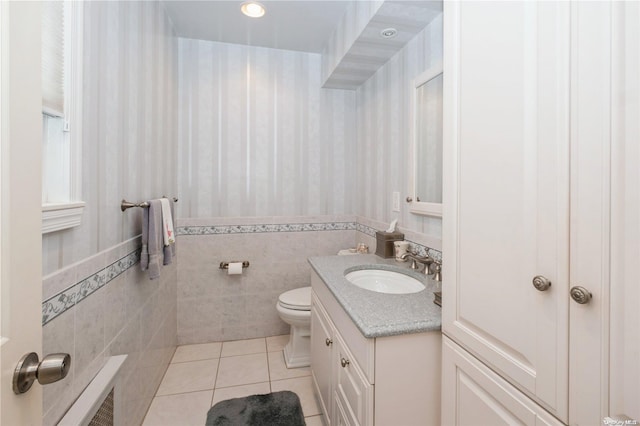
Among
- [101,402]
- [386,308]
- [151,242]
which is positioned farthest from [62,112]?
[386,308]

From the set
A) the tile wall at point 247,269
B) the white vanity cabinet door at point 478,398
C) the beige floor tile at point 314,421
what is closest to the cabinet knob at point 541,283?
the white vanity cabinet door at point 478,398

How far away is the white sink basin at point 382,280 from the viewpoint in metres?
1.55

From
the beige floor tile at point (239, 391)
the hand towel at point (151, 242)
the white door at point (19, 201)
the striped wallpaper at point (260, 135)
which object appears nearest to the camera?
the white door at point (19, 201)

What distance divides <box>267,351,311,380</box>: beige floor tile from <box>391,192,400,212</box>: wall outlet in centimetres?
129

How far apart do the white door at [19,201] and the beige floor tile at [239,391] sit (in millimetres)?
1471

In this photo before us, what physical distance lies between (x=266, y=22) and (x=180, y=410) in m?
2.58

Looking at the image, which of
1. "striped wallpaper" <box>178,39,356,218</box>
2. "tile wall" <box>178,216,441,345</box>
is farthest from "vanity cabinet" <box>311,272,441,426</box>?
"striped wallpaper" <box>178,39,356,218</box>

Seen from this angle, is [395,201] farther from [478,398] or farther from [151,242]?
[151,242]

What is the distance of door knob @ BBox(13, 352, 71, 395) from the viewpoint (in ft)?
1.61

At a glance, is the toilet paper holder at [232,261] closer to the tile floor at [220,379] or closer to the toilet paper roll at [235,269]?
the toilet paper roll at [235,269]

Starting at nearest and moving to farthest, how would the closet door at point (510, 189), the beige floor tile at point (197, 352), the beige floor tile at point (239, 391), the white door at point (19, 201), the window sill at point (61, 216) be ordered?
the white door at point (19, 201), the closet door at point (510, 189), the window sill at point (61, 216), the beige floor tile at point (239, 391), the beige floor tile at point (197, 352)

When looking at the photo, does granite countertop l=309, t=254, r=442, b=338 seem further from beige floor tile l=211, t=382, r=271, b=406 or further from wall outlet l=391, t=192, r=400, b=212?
beige floor tile l=211, t=382, r=271, b=406

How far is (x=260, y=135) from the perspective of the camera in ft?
8.18

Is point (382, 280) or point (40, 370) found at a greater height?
point (40, 370)
